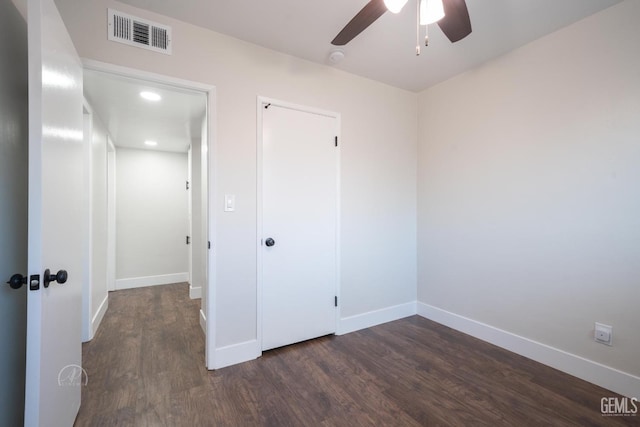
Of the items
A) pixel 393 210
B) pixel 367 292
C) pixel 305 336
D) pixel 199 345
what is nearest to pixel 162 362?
pixel 199 345

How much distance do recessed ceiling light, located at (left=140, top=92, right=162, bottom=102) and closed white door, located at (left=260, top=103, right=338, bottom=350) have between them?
1.11m

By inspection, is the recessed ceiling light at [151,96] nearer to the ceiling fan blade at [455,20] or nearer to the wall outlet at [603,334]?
the ceiling fan blade at [455,20]

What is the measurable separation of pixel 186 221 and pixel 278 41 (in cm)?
376

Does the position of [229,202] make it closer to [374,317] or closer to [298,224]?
Answer: [298,224]

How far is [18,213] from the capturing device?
134 cm

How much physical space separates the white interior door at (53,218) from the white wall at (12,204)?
18cm

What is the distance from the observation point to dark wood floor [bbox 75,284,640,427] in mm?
1651

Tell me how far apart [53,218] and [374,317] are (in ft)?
8.95

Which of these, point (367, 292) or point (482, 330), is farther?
point (367, 292)

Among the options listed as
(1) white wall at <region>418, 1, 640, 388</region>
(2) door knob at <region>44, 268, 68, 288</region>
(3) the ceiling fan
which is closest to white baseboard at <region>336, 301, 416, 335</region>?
(1) white wall at <region>418, 1, 640, 388</region>

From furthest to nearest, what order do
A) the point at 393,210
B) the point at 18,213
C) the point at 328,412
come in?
the point at 393,210 → the point at 328,412 → the point at 18,213

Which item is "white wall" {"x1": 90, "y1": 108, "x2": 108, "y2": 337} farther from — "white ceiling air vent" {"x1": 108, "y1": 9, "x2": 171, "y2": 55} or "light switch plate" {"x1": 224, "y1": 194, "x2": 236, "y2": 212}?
"light switch plate" {"x1": 224, "y1": 194, "x2": 236, "y2": 212}

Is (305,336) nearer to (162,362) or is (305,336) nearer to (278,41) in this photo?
(162,362)

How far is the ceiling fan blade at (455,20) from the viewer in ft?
4.57
